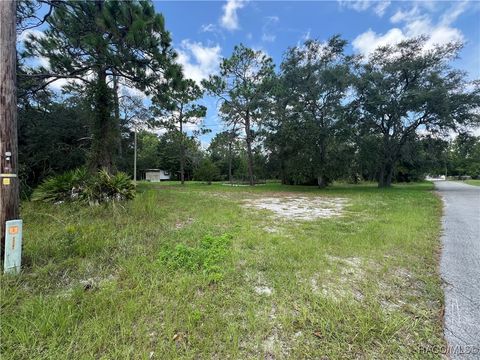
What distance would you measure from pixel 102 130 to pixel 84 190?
8.91ft

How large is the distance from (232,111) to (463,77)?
1536 centimetres

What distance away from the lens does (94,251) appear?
2.91 m

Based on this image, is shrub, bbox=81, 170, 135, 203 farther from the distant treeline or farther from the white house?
the white house

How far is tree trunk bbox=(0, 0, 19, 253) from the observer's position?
89.8 inches

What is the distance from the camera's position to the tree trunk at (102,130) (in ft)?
24.2

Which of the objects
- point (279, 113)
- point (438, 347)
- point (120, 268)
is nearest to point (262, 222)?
point (120, 268)

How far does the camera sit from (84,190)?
18.7 ft

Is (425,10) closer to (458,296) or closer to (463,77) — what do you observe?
(458,296)

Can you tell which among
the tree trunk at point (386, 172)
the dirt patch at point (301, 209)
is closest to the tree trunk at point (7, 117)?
the dirt patch at point (301, 209)

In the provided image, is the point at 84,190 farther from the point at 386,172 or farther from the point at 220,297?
Result: the point at 386,172

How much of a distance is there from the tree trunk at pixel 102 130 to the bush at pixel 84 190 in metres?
1.54

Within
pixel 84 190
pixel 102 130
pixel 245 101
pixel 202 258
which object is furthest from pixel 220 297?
pixel 245 101

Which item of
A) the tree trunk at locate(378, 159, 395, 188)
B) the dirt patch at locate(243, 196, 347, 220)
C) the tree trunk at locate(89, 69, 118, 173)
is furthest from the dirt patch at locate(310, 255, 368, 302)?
the tree trunk at locate(378, 159, 395, 188)

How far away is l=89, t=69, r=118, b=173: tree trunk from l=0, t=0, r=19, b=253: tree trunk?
214 inches
